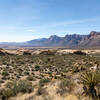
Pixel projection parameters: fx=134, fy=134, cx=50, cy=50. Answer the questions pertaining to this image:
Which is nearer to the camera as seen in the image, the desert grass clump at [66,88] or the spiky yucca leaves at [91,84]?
the spiky yucca leaves at [91,84]

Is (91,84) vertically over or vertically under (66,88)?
over

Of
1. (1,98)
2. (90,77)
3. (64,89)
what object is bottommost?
(1,98)

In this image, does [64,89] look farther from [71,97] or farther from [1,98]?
[1,98]

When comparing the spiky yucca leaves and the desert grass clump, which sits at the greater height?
the spiky yucca leaves

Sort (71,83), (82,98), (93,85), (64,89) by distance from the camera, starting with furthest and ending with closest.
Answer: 1. (71,83)
2. (64,89)
3. (93,85)
4. (82,98)

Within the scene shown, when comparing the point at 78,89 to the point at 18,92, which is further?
the point at 18,92

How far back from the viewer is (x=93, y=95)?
6191mm

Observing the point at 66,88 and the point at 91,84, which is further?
the point at 66,88

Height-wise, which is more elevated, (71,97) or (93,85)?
(93,85)

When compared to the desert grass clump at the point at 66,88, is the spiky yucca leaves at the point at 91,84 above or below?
above

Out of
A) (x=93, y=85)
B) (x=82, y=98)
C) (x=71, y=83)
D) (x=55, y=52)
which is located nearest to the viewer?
(x=82, y=98)

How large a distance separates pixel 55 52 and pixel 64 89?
37.1 meters

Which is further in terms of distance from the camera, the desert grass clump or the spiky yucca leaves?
the desert grass clump

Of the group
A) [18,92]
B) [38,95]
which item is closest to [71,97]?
[38,95]
